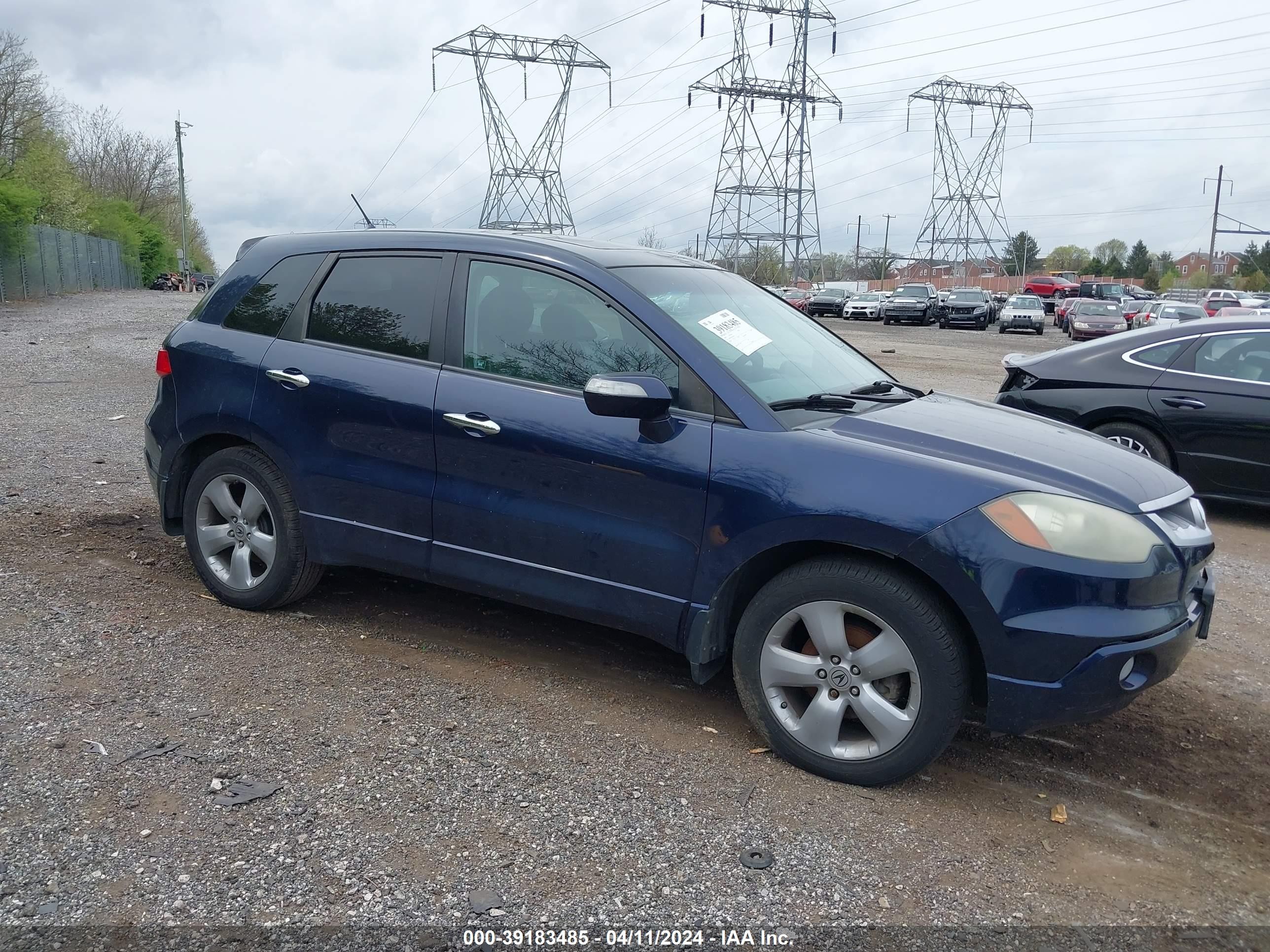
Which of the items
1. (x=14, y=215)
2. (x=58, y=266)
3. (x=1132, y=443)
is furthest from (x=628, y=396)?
(x=58, y=266)

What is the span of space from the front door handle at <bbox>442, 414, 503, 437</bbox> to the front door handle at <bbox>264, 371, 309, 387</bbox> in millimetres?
785

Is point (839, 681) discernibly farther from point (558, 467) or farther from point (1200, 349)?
point (1200, 349)

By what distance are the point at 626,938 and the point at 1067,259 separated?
136m

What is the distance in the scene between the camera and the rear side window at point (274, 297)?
4570 mm

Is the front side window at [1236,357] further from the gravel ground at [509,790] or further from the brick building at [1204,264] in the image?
the brick building at [1204,264]

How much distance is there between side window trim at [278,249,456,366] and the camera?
415 centimetres

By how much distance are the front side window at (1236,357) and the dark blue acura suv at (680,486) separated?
4078 millimetres

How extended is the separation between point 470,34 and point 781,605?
35.4m

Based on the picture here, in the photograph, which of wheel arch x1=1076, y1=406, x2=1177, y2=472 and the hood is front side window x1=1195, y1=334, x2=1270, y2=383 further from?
the hood

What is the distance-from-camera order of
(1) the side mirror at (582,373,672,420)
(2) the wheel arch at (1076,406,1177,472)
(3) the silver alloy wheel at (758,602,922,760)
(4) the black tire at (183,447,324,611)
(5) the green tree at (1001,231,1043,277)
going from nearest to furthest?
(3) the silver alloy wheel at (758,602,922,760) < (1) the side mirror at (582,373,672,420) < (4) the black tire at (183,447,324,611) < (2) the wheel arch at (1076,406,1177,472) < (5) the green tree at (1001,231,1043,277)

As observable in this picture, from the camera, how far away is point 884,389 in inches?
171

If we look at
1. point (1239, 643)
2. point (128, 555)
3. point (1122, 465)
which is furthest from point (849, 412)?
point (128, 555)

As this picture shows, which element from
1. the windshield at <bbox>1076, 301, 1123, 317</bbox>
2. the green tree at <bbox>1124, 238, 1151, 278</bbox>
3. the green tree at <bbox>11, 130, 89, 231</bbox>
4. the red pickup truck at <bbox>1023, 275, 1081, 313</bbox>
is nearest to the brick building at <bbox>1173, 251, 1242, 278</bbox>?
the green tree at <bbox>1124, 238, 1151, 278</bbox>

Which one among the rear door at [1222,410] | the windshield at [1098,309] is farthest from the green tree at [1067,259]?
the rear door at [1222,410]
